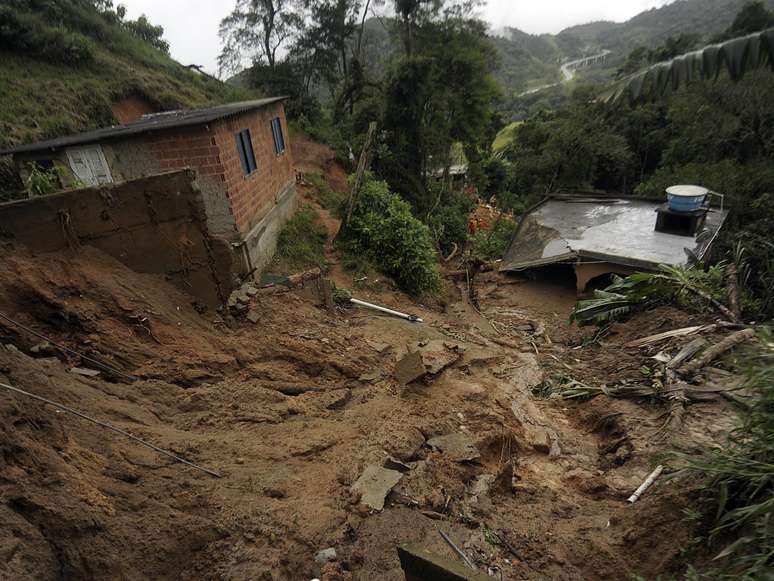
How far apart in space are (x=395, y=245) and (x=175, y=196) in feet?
21.2

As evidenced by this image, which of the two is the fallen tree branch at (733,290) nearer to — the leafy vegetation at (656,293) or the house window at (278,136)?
the leafy vegetation at (656,293)

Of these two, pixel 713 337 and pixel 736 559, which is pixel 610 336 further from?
pixel 736 559

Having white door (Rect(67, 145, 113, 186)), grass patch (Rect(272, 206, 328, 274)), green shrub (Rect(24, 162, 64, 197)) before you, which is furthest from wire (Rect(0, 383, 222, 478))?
grass patch (Rect(272, 206, 328, 274))

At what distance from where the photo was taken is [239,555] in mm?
2846

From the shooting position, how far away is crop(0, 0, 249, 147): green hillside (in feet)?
43.9

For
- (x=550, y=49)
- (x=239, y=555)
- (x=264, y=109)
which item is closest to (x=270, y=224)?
(x=264, y=109)

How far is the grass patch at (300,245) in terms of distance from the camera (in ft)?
34.2

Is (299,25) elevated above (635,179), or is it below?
above

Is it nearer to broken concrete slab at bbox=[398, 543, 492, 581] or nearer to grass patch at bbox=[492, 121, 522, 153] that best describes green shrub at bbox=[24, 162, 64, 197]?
broken concrete slab at bbox=[398, 543, 492, 581]

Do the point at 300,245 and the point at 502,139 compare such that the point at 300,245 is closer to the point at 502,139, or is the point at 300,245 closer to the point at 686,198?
the point at 686,198

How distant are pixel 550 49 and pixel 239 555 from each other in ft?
366

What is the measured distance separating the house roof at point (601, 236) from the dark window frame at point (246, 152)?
7.10m

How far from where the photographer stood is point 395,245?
37.2ft

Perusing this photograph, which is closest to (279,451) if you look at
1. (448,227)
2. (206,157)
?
(206,157)
